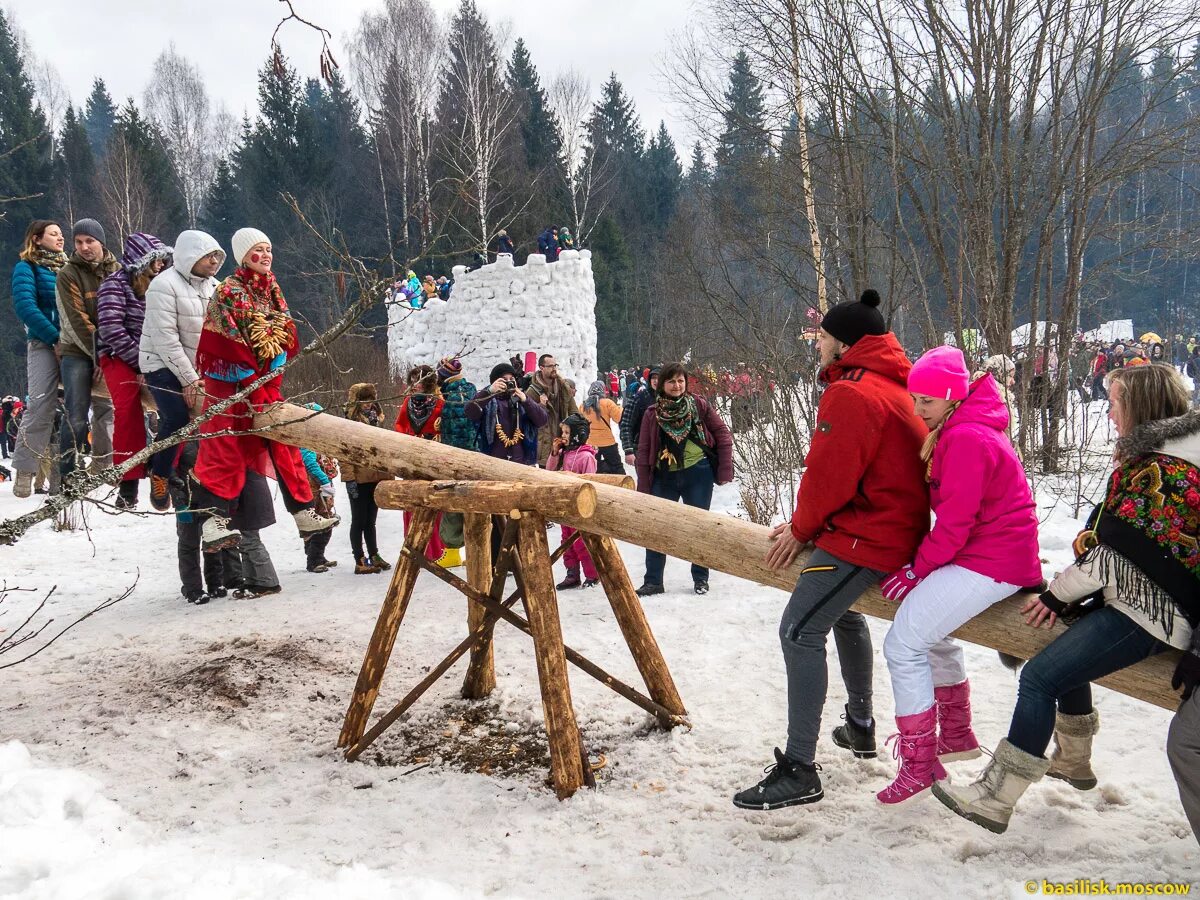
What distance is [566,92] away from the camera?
25000mm

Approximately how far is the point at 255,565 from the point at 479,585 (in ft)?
8.75

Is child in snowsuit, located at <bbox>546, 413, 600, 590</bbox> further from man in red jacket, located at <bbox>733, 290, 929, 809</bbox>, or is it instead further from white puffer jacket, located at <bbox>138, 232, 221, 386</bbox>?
man in red jacket, located at <bbox>733, 290, 929, 809</bbox>

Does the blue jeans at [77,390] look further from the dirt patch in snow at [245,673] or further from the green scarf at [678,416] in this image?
the green scarf at [678,416]

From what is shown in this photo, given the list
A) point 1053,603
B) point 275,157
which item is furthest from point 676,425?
point 275,157

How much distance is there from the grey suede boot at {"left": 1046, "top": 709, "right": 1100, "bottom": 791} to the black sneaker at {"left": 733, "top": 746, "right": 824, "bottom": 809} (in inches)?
33.6

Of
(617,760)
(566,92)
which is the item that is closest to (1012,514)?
(617,760)

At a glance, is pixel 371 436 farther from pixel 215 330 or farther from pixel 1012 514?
pixel 1012 514

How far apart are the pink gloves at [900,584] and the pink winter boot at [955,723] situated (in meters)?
0.51

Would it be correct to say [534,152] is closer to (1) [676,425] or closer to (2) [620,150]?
(2) [620,150]

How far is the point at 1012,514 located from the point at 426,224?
225 cm

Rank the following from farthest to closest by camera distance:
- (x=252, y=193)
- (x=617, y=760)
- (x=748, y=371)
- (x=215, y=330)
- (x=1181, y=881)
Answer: (x=252, y=193) < (x=748, y=371) < (x=215, y=330) < (x=617, y=760) < (x=1181, y=881)

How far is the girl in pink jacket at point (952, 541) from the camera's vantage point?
2.70 m

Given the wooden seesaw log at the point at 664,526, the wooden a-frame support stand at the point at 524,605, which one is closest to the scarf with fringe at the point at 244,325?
the wooden seesaw log at the point at 664,526

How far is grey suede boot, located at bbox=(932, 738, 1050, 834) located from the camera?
2.64 metres
